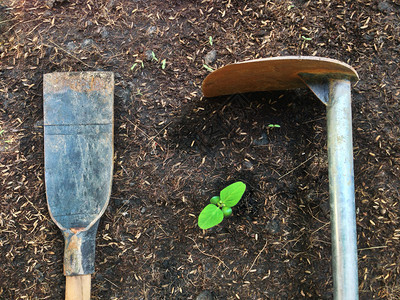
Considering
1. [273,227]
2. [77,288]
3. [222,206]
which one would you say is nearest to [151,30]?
[222,206]

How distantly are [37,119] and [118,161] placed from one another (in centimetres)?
53

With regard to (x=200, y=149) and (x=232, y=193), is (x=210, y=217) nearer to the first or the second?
(x=232, y=193)

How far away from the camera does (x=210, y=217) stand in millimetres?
1766

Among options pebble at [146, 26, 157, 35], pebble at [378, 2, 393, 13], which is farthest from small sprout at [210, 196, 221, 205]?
pebble at [378, 2, 393, 13]

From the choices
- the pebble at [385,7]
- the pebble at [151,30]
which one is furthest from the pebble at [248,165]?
the pebble at [385,7]

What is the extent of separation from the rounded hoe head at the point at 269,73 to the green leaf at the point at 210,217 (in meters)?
0.63

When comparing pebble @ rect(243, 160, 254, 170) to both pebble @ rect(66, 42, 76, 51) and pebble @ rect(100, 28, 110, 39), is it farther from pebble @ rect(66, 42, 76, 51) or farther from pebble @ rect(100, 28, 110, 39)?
pebble @ rect(66, 42, 76, 51)

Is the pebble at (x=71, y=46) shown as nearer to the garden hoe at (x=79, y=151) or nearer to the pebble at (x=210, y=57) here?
the garden hoe at (x=79, y=151)

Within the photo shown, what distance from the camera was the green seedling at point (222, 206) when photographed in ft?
5.77

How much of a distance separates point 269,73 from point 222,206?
73cm

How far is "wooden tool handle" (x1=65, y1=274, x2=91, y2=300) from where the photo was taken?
1756mm

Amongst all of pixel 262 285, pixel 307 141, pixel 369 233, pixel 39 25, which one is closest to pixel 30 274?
pixel 262 285

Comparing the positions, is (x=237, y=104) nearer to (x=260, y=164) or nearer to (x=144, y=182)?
(x=260, y=164)

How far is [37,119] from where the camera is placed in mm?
1946
